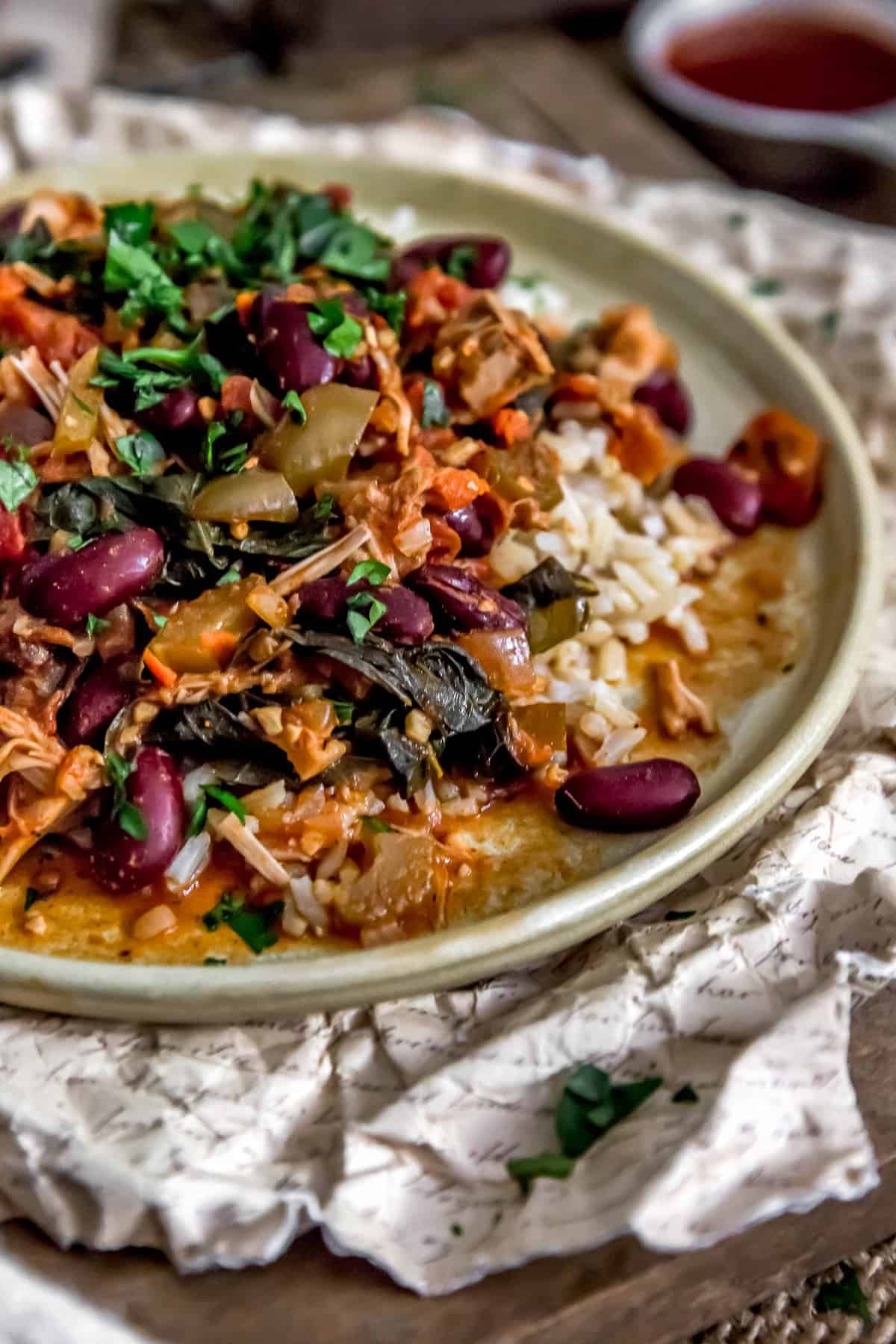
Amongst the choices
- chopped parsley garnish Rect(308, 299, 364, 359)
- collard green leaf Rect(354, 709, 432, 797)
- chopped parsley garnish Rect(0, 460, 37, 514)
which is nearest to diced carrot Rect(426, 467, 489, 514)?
chopped parsley garnish Rect(308, 299, 364, 359)

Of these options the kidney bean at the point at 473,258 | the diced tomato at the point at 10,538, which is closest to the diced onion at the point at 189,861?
the diced tomato at the point at 10,538

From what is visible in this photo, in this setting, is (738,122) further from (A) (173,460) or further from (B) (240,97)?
(A) (173,460)

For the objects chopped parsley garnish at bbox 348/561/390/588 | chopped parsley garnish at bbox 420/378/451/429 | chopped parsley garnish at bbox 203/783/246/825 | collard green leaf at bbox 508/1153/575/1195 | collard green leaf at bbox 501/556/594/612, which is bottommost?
collard green leaf at bbox 508/1153/575/1195

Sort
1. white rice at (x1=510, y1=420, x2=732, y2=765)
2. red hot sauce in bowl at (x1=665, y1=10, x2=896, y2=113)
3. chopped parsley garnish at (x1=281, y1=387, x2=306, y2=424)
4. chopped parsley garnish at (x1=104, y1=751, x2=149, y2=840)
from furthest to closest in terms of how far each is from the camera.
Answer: red hot sauce in bowl at (x1=665, y1=10, x2=896, y2=113) → white rice at (x1=510, y1=420, x2=732, y2=765) → chopped parsley garnish at (x1=281, y1=387, x2=306, y2=424) → chopped parsley garnish at (x1=104, y1=751, x2=149, y2=840)

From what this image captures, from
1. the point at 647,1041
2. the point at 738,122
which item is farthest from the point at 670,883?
the point at 738,122

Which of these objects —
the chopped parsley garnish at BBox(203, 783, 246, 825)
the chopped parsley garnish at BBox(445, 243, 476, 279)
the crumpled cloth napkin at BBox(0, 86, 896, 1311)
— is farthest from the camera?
the chopped parsley garnish at BBox(445, 243, 476, 279)

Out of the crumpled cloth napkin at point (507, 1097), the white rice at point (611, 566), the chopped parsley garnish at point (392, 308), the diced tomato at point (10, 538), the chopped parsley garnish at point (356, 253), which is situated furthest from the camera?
the chopped parsley garnish at point (356, 253)

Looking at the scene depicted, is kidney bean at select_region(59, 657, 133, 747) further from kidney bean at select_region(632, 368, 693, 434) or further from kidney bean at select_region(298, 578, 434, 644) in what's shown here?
kidney bean at select_region(632, 368, 693, 434)

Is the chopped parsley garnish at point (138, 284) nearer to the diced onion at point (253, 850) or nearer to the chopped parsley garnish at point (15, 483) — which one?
the chopped parsley garnish at point (15, 483)
